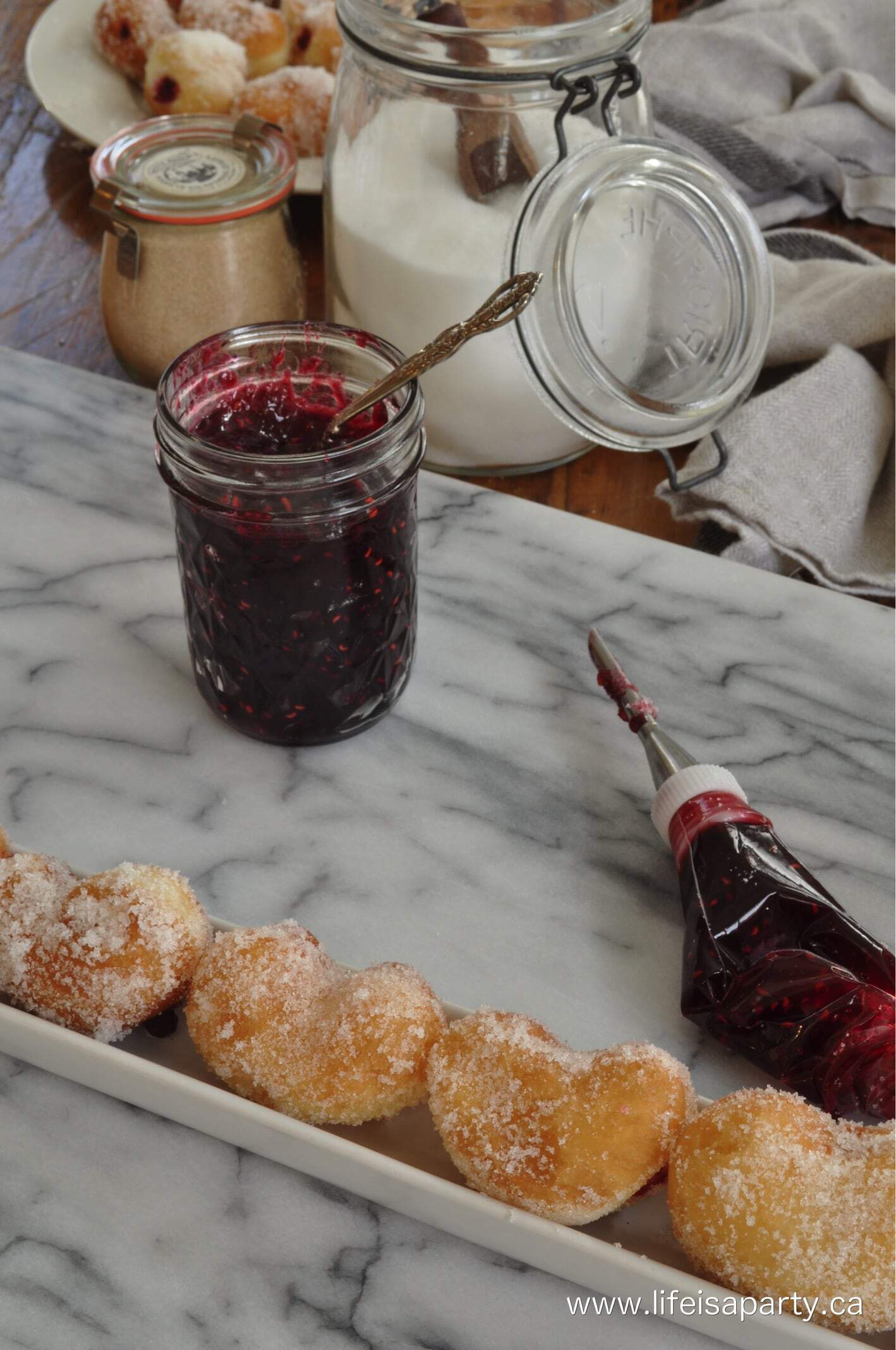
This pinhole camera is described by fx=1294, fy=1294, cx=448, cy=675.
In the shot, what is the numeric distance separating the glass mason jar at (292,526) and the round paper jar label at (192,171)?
0.91ft

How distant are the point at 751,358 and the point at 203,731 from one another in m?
0.45

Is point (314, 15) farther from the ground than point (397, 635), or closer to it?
farther from the ground

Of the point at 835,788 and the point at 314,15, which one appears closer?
the point at 835,788

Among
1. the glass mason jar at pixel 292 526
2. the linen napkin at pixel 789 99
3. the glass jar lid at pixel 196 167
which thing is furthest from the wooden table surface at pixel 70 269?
the glass mason jar at pixel 292 526

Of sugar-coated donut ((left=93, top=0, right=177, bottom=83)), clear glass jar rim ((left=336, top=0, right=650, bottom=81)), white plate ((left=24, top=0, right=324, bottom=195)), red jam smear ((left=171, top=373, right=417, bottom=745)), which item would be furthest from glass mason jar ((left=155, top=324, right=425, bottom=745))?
sugar-coated donut ((left=93, top=0, right=177, bottom=83))

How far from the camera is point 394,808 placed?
2.49 feet

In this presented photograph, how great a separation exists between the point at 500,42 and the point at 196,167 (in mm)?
280

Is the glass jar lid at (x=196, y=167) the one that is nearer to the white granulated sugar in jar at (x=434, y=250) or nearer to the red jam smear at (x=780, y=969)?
the white granulated sugar in jar at (x=434, y=250)

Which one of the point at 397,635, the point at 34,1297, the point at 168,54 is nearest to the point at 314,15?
the point at 168,54

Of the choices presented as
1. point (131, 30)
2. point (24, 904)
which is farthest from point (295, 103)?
point (24, 904)

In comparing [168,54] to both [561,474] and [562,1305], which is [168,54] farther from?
[562,1305]

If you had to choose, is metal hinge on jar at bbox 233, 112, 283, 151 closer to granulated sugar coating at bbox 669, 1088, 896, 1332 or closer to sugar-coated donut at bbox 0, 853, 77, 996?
sugar-coated donut at bbox 0, 853, 77, 996

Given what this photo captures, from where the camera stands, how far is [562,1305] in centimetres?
53

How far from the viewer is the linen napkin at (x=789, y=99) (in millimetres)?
1309
